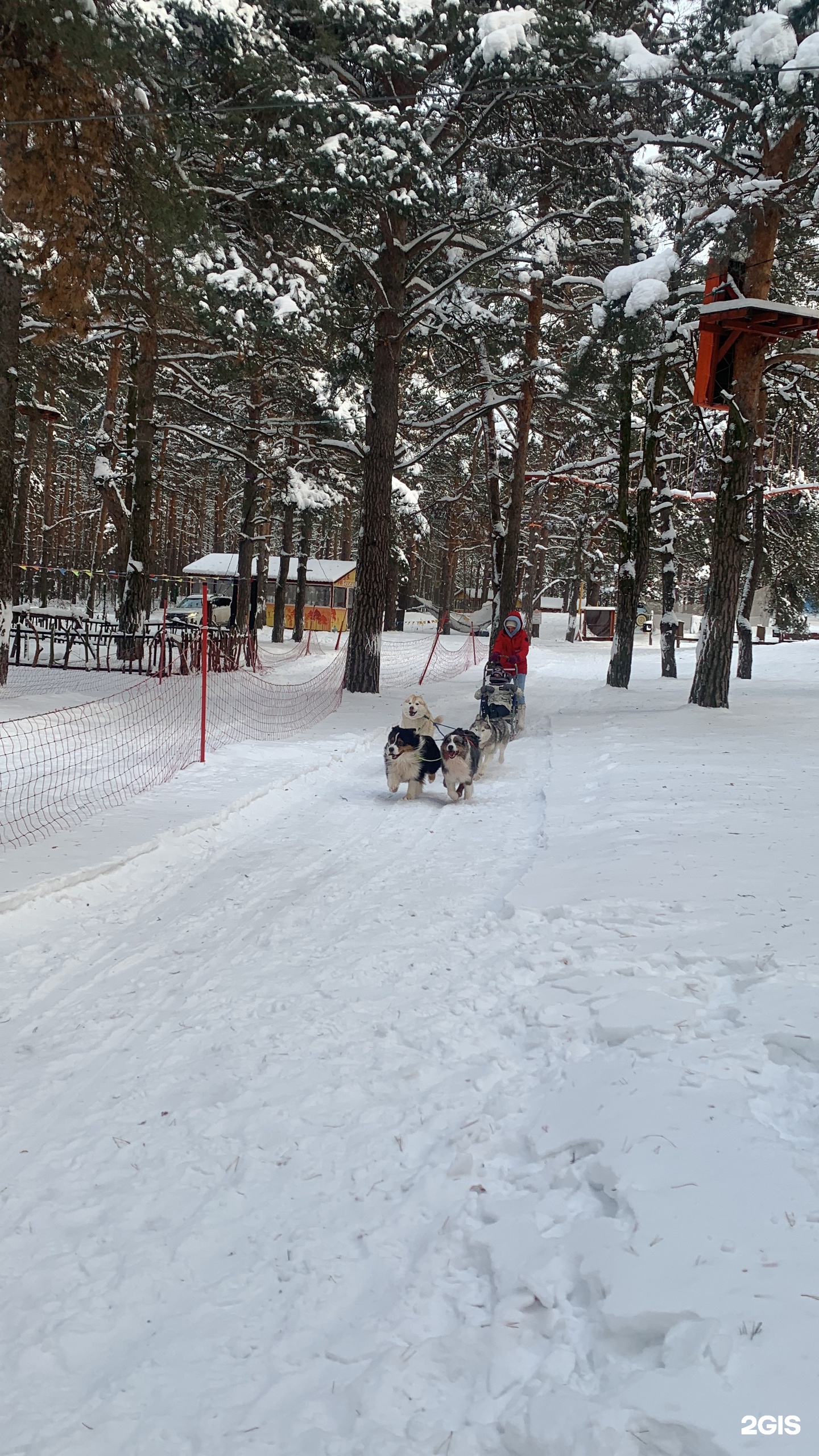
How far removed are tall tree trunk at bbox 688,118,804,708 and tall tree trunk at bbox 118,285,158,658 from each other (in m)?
10.5

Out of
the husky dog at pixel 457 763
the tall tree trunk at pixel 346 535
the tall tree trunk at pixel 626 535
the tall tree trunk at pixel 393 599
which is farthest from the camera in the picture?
the tall tree trunk at pixel 346 535

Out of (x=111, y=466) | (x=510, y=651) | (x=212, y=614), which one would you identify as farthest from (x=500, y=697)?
(x=212, y=614)

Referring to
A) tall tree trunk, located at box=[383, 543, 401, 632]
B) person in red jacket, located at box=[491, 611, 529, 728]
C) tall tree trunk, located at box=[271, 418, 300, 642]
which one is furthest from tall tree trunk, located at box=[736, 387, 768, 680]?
tall tree trunk, located at box=[383, 543, 401, 632]

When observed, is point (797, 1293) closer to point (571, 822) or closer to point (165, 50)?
point (571, 822)

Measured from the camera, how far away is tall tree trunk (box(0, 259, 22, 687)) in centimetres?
1248

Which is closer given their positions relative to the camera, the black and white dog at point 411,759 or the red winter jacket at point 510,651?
the black and white dog at point 411,759

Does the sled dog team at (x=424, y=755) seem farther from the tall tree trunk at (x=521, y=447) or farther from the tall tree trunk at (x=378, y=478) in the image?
the tall tree trunk at (x=521, y=447)

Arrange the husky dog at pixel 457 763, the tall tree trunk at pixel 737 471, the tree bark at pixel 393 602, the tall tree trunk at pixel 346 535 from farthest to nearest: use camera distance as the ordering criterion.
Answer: the tall tree trunk at pixel 346 535 → the tree bark at pixel 393 602 → the tall tree trunk at pixel 737 471 → the husky dog at pixel 457 763

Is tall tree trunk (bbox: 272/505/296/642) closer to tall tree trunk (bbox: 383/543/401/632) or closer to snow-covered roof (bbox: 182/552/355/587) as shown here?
tall tree trunk (bbox: 383/543/401/632)

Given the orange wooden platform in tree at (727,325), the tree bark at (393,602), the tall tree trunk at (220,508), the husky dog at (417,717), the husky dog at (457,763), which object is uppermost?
the tall tree trunk at (220,508)

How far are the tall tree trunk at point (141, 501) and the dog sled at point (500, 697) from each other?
27.4ft

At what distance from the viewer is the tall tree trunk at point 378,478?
52.3 feet

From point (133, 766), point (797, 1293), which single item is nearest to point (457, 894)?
point (797, 1293)

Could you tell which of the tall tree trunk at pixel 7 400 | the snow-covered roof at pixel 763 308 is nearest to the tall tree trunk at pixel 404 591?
the tall tree trunk at pixel 7 400
